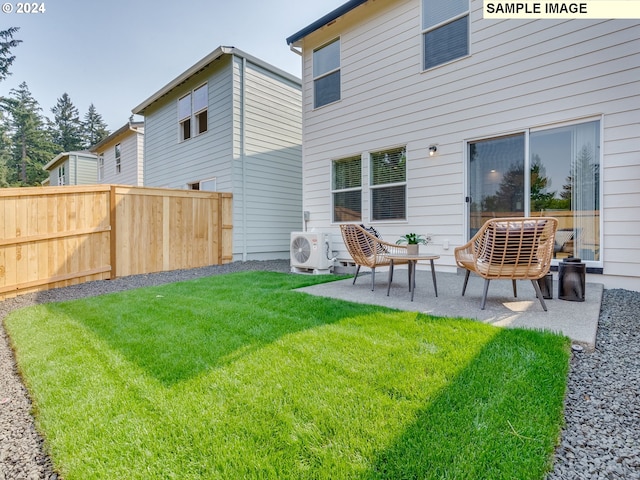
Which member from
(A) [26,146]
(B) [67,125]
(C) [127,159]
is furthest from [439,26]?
(B) [67,125]

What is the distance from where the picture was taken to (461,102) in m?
5.15

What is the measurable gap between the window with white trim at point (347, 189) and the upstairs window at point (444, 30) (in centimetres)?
223

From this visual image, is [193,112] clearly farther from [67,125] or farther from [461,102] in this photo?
[67,125]

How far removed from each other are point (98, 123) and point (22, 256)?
39.5 meters

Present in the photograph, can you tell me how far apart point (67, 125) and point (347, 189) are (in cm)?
4044

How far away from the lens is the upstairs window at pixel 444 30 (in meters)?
5.15

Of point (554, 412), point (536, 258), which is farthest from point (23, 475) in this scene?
point (536, 258)

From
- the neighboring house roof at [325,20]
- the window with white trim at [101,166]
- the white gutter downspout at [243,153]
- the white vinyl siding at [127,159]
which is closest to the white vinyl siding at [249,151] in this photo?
the white gutter downspout at [243,153]

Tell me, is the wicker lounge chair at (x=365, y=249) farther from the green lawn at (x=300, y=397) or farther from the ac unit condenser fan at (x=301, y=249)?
the ac unit condenser fan at (x=301, y=249)

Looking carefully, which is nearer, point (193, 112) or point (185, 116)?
point (193, 112)

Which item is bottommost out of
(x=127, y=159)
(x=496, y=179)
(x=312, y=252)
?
(x=312, y=252)

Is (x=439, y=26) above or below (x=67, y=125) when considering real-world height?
below

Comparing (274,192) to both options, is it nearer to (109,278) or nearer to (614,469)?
(109,278)

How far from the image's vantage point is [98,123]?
117 feet
